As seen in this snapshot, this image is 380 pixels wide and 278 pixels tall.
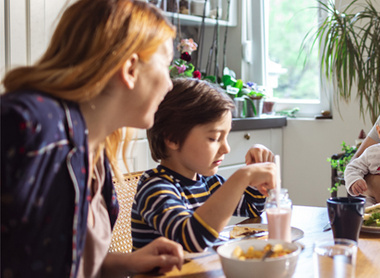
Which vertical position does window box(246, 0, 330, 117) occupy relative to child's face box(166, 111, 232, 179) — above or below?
above

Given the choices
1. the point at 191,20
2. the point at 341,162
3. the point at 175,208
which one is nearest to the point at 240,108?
the point at 191,20

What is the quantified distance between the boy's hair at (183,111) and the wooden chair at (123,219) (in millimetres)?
222

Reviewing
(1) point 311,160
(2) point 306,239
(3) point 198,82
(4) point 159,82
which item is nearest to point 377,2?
(1) point 311,160

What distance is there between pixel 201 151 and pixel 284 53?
2703 millimetres

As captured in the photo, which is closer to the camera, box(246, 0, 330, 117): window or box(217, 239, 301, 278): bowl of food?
box(217, 239, 301, 278): bowl of food

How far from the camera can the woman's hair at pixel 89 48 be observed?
0.80 m

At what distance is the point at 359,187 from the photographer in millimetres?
1956

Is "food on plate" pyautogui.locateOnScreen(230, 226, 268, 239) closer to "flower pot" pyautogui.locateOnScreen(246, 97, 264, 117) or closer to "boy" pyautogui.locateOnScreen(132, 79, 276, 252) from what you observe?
"boy" pyautogui.locateOnScreen(132, 79, 276, 252)

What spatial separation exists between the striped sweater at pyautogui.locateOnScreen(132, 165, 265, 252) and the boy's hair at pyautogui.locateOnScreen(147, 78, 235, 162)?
9 cm

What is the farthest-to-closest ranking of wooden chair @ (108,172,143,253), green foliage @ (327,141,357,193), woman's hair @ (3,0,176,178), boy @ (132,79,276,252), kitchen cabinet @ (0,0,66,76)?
green foliage @ (327,141,357,193) → kitchen cabinet @ (0,0,66,76) → wooden chair @ (108,172,143,253) → boy @ (132,79,276,252) → woman's hair @ (3,0,176,178)

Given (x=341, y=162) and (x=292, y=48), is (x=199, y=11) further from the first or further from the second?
(x=341, y=162)

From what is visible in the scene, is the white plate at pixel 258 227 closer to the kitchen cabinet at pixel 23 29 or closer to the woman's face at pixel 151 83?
the woman's face at pixel 151 83

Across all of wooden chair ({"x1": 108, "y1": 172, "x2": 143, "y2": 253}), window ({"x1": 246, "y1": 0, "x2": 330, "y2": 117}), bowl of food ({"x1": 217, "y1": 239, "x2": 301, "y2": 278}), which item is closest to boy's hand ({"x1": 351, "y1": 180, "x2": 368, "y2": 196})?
wooden chair ({"x1": 108, "y1": 172, "x2": 143, "y2": 253})

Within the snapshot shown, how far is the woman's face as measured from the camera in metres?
0.92
